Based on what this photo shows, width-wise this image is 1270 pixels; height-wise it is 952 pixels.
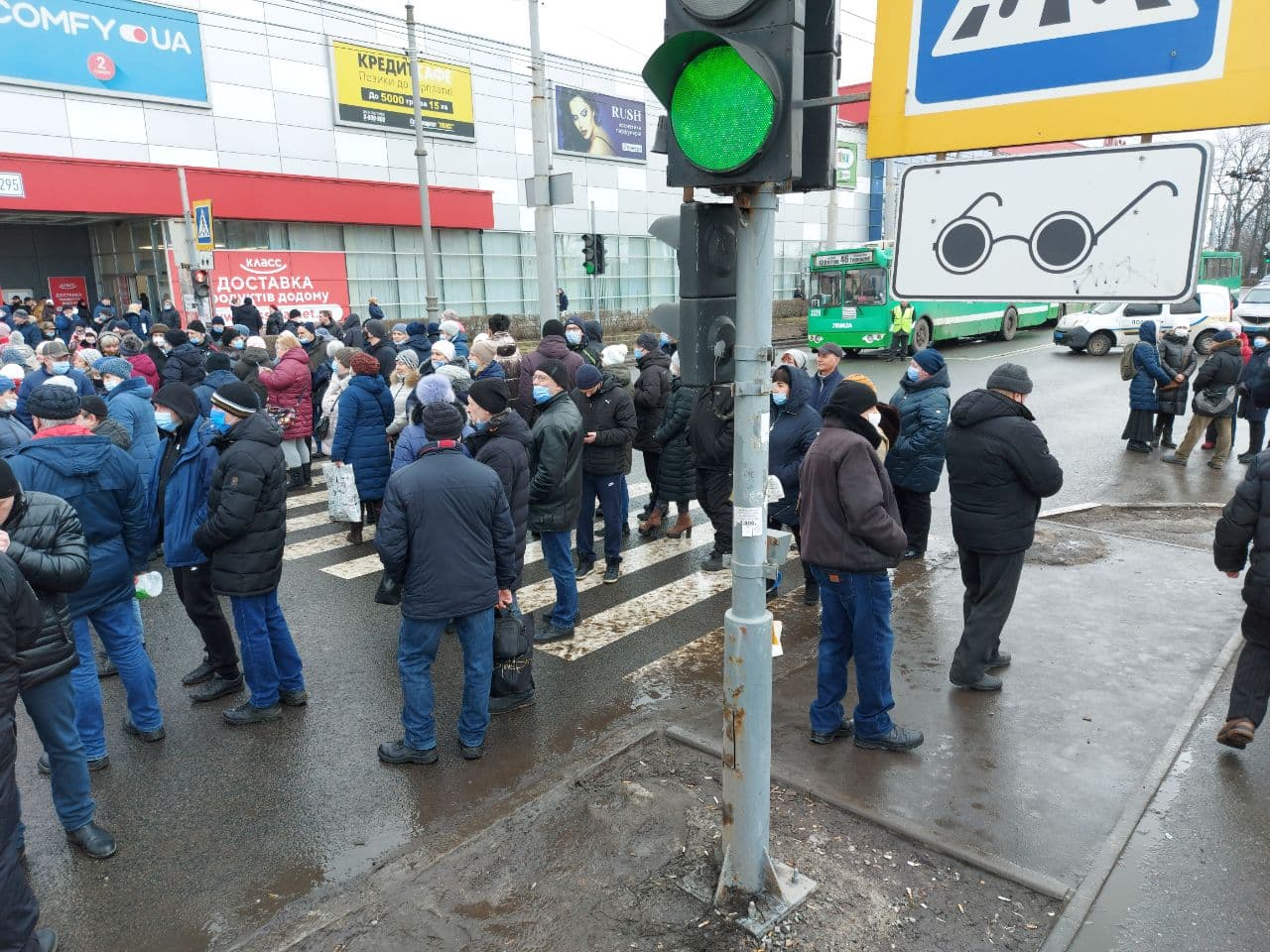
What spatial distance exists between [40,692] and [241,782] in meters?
1.18

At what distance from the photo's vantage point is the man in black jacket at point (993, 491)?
5066 mm

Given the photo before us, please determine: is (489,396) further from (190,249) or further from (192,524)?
(190,249)

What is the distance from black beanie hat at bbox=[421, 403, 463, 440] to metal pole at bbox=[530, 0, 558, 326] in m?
12.4

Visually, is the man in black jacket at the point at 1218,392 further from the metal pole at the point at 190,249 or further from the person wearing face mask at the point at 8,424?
the metal pole at the point at 190,249

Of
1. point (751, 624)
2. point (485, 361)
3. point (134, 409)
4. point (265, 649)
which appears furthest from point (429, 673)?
point (134, 409)

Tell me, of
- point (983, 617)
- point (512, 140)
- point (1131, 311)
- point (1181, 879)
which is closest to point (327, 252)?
point (512, 140)

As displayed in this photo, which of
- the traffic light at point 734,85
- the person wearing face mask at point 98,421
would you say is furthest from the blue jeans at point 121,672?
the traffic light at point 734,85

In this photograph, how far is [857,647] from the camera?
470 centimetres

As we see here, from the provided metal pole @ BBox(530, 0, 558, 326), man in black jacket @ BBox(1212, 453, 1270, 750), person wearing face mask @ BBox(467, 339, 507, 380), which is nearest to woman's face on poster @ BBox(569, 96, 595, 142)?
metal pole @ BBox(530, 0, 558, 326)

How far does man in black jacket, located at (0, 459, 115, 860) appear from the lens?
12.3 feet

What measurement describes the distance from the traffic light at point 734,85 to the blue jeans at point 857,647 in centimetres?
242

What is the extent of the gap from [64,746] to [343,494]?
4337mm

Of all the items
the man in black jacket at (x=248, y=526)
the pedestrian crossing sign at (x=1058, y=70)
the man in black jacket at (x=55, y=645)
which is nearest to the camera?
the pedestrian crossing sign at (x=1058, y=70)

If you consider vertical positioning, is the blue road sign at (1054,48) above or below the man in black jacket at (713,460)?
above
